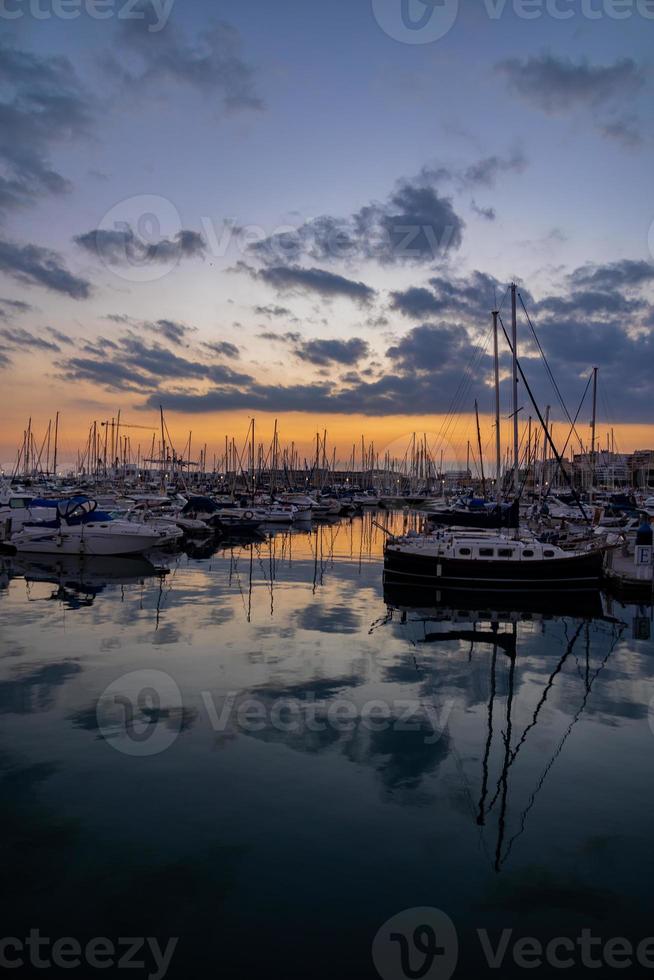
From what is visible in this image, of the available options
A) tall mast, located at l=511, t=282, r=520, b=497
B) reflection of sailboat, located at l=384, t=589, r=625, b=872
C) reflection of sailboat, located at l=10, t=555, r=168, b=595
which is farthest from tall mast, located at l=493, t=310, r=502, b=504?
reflection of sailboat, located at l=10, t=555, r=168, b=595

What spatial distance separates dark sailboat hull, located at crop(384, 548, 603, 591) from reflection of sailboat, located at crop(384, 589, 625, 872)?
92cm

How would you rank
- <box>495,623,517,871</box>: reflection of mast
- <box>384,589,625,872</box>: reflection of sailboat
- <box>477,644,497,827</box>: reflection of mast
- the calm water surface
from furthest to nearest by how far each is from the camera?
<box>384,589,625,872</box>: reflection of sailboat, <box>477,644,497,827</box>: reflection of mast, <box>495,623,517,871</box>: reflection of mast, the calm water surface

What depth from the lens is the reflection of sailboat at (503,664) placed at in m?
11.0

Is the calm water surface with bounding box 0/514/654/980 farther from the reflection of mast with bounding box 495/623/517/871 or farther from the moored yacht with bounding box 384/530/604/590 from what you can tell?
the moored yacht with bounding box 384/530/604/590

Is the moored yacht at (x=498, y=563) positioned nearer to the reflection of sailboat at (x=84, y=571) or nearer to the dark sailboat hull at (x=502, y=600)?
the dark sailboat hull at (x=502, y=600)

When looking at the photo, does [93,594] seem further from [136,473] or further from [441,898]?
[136,473]

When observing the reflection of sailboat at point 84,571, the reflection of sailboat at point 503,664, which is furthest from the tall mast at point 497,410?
Answer: the reflection of sailboat at point 84,571

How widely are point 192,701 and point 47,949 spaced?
26.3ft

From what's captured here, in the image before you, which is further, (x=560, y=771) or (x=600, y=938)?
(x=560, y=771)

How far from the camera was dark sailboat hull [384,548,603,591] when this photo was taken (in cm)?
3100

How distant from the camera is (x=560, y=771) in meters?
12.3

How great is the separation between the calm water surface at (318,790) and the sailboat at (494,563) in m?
7.70

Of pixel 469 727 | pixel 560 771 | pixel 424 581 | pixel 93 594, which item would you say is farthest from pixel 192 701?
pixel 424 581

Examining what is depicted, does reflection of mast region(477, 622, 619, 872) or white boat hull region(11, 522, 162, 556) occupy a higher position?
white boat hull region(11, 522, 162, 556)
